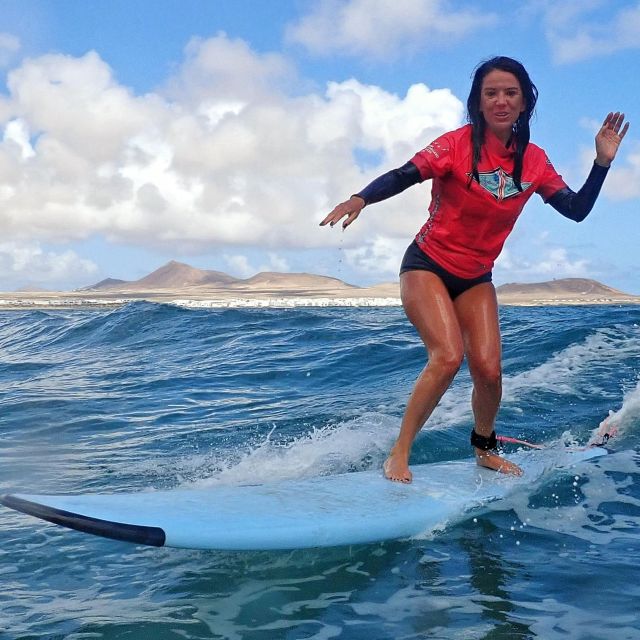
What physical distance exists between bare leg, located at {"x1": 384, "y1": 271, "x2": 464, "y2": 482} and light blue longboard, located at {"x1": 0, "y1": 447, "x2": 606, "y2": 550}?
0.20 metres

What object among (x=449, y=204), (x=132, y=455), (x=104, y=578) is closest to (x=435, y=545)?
(x=104, y=578)

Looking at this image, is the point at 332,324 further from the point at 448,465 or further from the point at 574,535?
the point at 574,535

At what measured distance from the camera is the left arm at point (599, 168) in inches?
142

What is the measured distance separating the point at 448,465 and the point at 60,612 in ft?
7.51

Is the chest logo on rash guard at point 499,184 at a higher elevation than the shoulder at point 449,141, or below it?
below

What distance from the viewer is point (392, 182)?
3.55m

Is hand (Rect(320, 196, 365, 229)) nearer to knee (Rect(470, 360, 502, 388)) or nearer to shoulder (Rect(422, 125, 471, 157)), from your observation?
shoulder (Rect(422, 125, 471, 157))

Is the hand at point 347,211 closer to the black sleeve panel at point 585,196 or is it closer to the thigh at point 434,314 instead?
the thigh at point 434,314

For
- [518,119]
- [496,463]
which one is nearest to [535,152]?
[518,119]

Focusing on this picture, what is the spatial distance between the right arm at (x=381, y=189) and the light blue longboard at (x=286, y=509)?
50.2 inches

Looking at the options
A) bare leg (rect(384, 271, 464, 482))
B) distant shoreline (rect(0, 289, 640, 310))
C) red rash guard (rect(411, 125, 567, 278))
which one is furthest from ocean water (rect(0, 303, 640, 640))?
distant shoreline (rect(0, 289, 640, 310))

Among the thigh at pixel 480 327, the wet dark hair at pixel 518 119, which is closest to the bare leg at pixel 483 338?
the thigh at pixel 480 327

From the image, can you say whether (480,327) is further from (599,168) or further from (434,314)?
(599,168)

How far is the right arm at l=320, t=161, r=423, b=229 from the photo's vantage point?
11.0 feet
